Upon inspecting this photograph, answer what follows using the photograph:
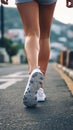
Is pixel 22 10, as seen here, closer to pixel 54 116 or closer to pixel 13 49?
pixel 54 116

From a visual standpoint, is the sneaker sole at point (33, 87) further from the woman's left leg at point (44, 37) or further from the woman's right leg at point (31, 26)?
the woman's left leg at point (44, 37)

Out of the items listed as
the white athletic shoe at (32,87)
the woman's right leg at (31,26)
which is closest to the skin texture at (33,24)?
the woman's right leg at (31,26)

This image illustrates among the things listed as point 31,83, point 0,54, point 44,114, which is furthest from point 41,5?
point 0,54

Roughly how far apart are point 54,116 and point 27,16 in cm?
105

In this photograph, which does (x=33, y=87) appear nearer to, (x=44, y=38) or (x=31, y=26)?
(x=31, y=26)

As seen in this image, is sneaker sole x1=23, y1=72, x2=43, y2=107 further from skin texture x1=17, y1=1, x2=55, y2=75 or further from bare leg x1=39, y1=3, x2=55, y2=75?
bare leg x1=39, y1=3, x2=55, y2=75

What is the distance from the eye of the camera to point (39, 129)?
2354 millimetres

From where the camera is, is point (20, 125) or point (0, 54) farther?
point (0, 54)

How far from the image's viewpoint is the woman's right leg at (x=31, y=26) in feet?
11.2

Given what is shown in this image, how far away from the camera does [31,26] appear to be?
3496 mm

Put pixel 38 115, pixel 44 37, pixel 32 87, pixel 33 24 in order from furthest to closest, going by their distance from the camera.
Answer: pixel 44 37, pixel 33 24, pixel 32 87, pixel 38 115

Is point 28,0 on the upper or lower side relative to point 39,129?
upper

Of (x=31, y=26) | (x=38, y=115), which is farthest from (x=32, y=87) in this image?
(x=31, y=26)

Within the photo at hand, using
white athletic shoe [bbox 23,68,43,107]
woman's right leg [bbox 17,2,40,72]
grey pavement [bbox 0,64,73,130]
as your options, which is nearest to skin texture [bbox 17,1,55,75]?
woman's right leg [bbox 17,2,40,72]
